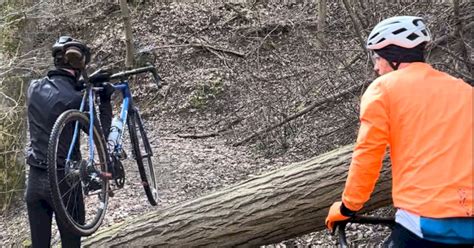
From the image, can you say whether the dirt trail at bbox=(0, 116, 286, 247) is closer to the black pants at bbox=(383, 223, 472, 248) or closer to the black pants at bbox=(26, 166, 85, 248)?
the black pants at bbox=(26, 166, 85, 248)

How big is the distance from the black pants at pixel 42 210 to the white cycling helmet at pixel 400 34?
8.78 feet

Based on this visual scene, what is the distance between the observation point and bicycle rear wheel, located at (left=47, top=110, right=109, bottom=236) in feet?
14.0

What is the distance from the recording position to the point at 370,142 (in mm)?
2812

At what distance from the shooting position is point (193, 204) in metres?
4.92

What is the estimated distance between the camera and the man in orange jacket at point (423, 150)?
8.94 feet

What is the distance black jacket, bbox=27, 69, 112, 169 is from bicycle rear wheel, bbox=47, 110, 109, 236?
5 cm

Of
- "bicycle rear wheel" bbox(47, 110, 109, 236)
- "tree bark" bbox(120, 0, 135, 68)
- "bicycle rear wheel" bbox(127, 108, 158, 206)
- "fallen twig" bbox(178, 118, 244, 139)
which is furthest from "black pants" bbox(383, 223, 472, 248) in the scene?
"tree bark" bbox(120, 0, 135, 68)

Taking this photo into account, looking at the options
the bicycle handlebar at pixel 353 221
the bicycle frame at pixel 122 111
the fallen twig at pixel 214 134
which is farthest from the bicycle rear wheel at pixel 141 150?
the fallen twig at pixel 214 134

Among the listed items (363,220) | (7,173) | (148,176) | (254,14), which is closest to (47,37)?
(254,14)

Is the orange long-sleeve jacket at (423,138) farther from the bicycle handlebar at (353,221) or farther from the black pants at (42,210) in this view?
the black pants at (42,210)

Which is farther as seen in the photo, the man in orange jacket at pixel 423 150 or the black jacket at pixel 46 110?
the black jacket at pixel 46 110

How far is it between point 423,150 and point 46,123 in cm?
298

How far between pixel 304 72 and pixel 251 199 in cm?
655

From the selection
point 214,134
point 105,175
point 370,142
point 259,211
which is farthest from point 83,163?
point 214,134
